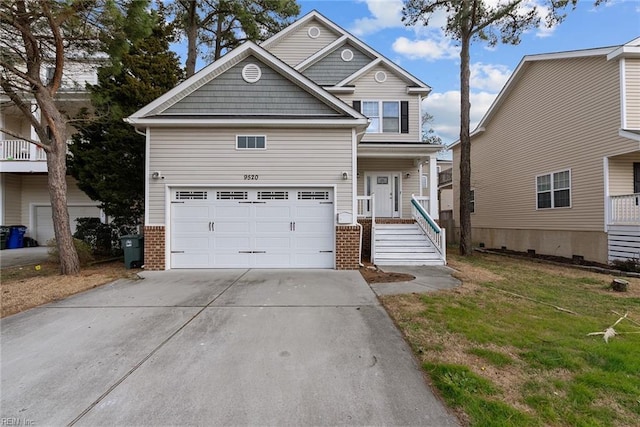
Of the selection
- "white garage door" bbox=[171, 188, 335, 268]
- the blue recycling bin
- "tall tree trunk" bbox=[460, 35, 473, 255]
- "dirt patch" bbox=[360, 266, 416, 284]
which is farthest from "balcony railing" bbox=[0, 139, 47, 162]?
"tall tree trunk" bbox=[460, 35, 473, 255]

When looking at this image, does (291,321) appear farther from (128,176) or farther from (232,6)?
(232,6)

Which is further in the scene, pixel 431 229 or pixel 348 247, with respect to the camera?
pixel 431 229

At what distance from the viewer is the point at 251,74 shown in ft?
31.3

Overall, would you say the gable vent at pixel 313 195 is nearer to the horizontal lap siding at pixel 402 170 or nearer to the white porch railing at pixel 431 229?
the white porch railing at pixel 431 229

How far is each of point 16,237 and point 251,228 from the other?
13.4 metres

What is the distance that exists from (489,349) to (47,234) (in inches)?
782

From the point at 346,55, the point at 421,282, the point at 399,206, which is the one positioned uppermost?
the point at 346,55

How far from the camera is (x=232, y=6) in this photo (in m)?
15.2

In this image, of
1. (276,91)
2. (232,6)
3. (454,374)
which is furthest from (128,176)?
(454,374)

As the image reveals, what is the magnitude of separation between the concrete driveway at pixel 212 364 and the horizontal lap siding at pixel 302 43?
12552mm

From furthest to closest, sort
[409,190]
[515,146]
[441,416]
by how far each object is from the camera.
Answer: [515,146]
[409,190]
[441,416]

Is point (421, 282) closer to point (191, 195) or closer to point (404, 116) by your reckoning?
point (191, 195)

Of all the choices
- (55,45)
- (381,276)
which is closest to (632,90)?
(381,276)

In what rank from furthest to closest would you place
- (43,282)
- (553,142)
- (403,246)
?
(553,142), (403,246), (43,282)
